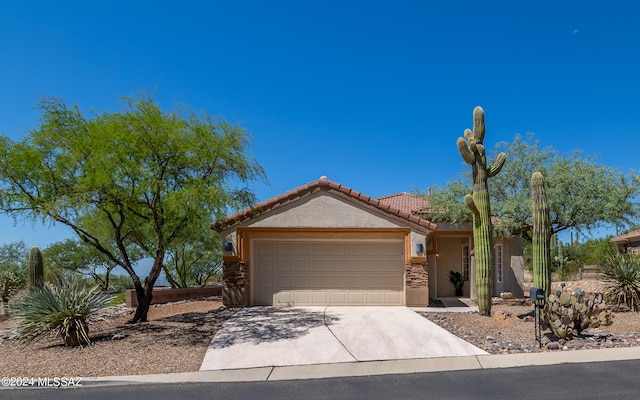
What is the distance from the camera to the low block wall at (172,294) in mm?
17469

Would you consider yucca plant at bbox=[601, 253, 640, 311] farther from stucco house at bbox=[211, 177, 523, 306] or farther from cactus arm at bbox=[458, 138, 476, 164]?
cactus arm at bbox=[458, 138, 476, 164]

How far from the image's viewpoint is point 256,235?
14977 mm

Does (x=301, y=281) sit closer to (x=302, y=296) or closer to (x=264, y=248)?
(x=302, y=296)

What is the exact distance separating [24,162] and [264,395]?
8595 mm

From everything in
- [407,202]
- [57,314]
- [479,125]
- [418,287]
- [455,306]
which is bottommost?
[455,306]

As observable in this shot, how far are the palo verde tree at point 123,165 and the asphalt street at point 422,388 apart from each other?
5.03 m

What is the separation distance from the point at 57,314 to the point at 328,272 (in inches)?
324

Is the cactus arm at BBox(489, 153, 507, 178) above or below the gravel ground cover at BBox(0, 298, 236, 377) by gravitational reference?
above

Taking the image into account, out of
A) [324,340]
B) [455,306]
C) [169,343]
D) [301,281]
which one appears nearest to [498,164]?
[455,306]

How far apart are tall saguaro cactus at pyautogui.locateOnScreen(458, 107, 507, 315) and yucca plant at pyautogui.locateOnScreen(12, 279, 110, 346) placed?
10529mm

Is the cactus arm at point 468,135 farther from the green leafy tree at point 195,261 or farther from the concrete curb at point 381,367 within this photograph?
the green leafy tree at point 195,261

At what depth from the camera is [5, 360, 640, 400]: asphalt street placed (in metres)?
6.64

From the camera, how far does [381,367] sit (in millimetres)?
8367

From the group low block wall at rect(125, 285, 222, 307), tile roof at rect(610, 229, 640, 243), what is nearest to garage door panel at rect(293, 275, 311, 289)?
low block wall at rect(125, 285, 222, 307)
